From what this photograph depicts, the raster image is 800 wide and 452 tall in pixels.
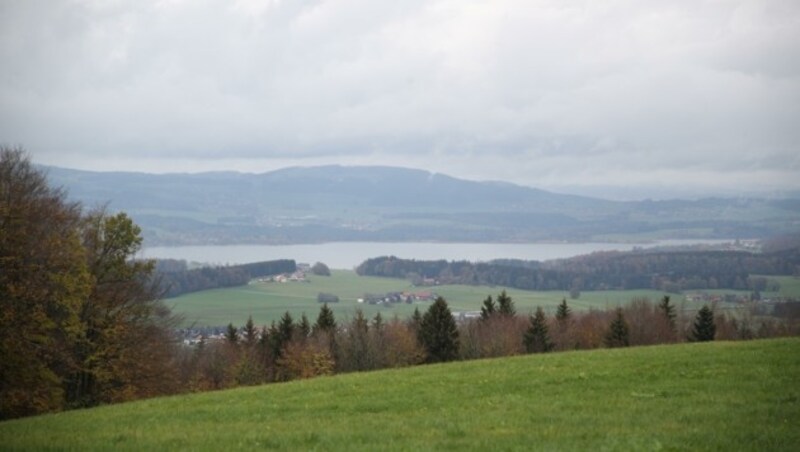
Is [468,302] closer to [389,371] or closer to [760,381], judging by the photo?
[389,371]

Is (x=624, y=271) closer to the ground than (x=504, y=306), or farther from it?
farther from it

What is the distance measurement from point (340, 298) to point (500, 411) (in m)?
104

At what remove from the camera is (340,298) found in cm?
11950

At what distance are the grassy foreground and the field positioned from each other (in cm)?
5894

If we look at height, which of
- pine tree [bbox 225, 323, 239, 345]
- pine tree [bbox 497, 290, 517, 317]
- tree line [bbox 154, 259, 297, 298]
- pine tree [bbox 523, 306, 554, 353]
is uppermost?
tree line [bbox 154, 259, 297, 298]

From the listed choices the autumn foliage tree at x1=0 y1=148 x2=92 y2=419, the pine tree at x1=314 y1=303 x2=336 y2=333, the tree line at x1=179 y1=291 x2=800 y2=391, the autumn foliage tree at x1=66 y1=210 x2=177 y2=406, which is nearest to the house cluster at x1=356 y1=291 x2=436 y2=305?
the tree line at x1=179 y1=291 x2=800 y2=391

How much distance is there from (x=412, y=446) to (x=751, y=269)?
116590mm

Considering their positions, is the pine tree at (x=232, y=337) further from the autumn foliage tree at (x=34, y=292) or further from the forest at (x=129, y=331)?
the autumn foliage tree at (x=34, y=292)

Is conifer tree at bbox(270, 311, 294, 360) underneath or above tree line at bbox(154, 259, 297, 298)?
underneath

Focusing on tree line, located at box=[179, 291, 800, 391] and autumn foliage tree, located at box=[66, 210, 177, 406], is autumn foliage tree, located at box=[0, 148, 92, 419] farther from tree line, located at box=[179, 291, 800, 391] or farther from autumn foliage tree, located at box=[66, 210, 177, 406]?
tree line, located at box=[179, 291, 800, 391]

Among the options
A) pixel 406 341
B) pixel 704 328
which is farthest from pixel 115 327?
pixel 704 328

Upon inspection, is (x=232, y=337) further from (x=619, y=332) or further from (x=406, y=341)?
(x=619, y=332)

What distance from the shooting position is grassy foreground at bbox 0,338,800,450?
1261 centimetres

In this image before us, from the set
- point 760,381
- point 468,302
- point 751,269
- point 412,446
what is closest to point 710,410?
point 760,381
